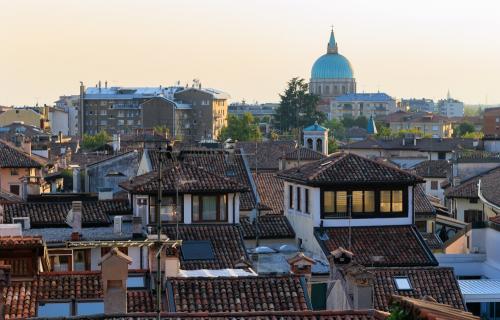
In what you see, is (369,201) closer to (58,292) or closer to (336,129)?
(58,292)

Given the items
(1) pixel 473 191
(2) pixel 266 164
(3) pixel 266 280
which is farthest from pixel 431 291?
(2) pixel 266 164

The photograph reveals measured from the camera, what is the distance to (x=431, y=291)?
23203 millimetres

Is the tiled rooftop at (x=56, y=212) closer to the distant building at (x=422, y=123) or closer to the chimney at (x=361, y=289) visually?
the chimney at (x=361, y=289)

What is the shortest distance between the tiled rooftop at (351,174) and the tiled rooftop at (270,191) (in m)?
9.20

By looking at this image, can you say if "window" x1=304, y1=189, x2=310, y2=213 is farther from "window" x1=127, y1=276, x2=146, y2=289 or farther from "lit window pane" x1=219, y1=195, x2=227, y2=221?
"window" x1=127, y1=276, x2=146, y2=289

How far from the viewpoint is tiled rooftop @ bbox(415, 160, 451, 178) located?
6635cm

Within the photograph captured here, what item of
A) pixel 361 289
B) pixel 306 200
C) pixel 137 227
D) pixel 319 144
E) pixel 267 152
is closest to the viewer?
pixel 361 289

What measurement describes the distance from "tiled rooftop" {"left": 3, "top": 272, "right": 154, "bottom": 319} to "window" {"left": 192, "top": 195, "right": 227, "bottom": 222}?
9.20 m

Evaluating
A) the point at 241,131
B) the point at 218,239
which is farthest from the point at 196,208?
the point at 241,131

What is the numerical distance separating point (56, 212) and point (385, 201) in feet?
25.6

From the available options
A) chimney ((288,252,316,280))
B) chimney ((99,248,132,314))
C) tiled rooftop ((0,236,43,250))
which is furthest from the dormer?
chimney ((99,248,132,314))

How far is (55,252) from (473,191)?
24.3 meters

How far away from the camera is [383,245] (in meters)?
28.9

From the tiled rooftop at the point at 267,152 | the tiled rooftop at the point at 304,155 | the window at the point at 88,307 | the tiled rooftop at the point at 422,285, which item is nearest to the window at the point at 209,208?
the tiled rooftop at the point at 422,285
